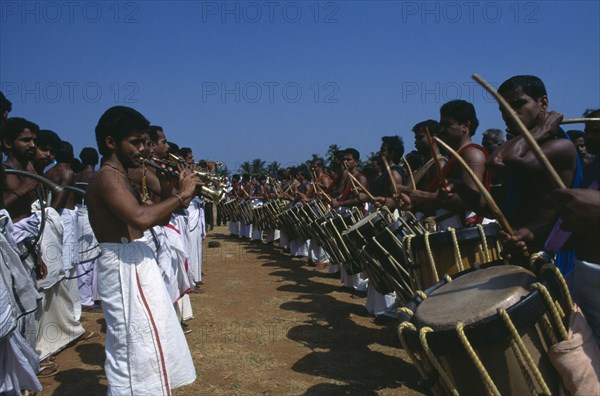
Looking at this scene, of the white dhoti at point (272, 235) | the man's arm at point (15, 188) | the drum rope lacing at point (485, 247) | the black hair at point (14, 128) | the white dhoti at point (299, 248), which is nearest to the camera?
the drum rope lacing at point (485, 247)

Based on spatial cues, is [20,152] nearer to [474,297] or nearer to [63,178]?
[63,178]

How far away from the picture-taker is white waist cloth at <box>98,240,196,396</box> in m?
2.91

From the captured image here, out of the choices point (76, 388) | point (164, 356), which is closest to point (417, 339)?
point (164, 356)

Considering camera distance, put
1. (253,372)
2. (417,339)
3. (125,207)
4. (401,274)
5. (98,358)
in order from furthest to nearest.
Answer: (98,358) < (253,372) < (401,274) < (125,207) < (417,339)

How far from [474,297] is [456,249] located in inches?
39.7

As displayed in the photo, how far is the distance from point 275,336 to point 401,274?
2.07 metres

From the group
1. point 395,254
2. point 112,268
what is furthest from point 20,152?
point 395,254

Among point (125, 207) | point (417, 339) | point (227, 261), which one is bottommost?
point (227, 261)

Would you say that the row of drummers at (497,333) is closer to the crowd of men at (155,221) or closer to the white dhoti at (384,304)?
the crowd of men at (155,221)

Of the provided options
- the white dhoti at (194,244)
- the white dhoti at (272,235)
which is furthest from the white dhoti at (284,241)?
the white dhoti at (194,244)

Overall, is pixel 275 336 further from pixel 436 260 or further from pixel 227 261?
pixel 227 261

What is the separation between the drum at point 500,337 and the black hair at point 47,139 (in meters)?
4.71

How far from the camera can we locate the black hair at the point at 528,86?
2.92m

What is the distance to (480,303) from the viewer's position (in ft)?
6.64
